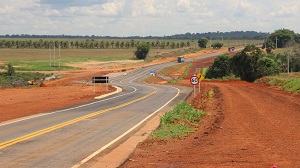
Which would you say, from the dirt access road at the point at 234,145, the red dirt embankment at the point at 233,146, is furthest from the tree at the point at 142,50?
the red dirt embankment at the point at 233,146

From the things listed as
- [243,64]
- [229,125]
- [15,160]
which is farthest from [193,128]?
[243,64]

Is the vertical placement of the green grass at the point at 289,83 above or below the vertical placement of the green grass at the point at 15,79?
above

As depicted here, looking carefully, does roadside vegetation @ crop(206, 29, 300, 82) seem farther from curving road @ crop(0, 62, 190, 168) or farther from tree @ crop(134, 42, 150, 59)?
tree @ crop(134, 42, 150, 59)

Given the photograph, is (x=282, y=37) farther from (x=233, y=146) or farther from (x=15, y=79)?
(x=233, y=146)

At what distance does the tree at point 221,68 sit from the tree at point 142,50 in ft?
276

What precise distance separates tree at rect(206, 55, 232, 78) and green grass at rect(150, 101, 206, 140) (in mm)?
50418

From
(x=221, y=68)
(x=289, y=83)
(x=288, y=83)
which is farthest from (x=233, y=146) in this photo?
(x=221, y=68)

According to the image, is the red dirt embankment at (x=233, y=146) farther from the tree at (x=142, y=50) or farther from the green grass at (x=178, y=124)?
the tree at (x=142, y=50)

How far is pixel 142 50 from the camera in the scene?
16112 cm

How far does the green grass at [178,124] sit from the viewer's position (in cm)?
1642

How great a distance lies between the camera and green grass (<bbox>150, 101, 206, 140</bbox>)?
1642 centimetres

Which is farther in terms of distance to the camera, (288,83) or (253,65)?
(253,65)

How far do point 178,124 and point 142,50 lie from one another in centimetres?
14295

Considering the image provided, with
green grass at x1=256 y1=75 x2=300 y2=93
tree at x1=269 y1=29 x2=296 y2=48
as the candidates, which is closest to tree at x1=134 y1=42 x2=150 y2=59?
tree at x1=269 y1=29 x2=296 y2=48
